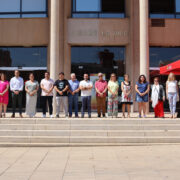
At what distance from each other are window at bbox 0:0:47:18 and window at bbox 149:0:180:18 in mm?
6851

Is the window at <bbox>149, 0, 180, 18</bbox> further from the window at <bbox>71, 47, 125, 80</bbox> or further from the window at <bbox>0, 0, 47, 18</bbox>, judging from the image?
the window at <bbox>0, 0, 47, 18</bbox>

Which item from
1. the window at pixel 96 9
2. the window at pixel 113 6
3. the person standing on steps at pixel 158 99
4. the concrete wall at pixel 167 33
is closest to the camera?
the person standing on steps at pixel 158 99

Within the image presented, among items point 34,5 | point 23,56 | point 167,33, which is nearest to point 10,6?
point 34,5

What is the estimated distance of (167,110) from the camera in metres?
15.9

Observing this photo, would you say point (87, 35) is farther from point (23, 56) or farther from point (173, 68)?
point (173, 68)

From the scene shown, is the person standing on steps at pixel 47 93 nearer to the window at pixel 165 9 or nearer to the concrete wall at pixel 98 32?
the concrete wall at pixel 98 32

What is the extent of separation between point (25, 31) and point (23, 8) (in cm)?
157

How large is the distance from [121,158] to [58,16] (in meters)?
11.0

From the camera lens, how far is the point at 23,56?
1631 cm

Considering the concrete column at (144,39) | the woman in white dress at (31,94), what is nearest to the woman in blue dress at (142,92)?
the concrete column at (144,39)

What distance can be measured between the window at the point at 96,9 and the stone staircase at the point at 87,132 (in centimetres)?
900

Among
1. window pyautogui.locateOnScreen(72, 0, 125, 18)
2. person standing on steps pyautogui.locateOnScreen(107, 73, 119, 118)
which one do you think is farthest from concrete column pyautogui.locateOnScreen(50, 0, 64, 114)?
person standing on steps pyautogui.locateOnScreen(107, 73, 119, 118)

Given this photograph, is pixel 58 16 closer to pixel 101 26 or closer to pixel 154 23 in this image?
pixel 101 26

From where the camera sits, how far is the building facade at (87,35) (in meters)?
15.5
